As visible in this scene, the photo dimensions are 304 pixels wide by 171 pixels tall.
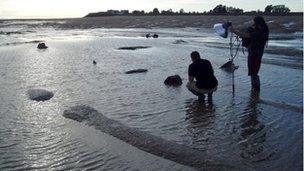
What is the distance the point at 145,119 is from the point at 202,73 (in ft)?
6.96

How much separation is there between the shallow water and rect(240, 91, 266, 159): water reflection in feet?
0.05

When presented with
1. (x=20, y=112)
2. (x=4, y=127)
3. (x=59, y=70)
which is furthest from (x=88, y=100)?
(x=59, y=70)

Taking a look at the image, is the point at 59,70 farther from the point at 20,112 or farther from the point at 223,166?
the point at 223,166

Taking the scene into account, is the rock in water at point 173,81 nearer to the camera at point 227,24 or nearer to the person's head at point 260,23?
the camera at point 227,24

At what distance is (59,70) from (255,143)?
9835mm

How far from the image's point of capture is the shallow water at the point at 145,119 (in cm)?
623

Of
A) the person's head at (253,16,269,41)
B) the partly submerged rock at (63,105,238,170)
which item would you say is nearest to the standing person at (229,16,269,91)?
the person's head at (253,16,269,41)

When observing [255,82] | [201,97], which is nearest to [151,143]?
[201,97]

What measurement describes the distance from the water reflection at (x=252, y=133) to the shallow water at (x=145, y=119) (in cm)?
1

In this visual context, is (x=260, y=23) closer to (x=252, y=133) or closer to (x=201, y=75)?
(x=201, y=75)

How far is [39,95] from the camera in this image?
10336 mm

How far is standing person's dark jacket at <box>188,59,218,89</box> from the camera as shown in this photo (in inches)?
384

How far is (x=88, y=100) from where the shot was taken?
33.2 feet

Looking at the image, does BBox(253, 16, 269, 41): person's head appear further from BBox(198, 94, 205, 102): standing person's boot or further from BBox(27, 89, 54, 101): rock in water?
BBox(27, 89, 54, 101): rock in water
